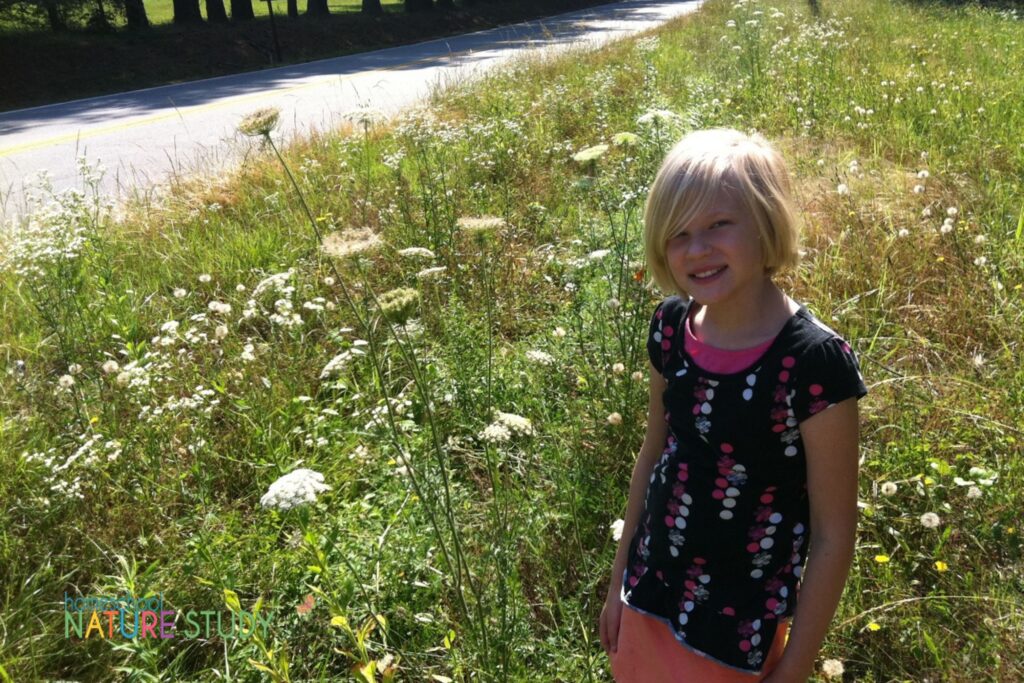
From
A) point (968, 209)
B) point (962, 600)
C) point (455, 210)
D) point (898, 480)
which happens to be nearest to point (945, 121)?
point (968, 209)

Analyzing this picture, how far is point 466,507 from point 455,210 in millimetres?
2576

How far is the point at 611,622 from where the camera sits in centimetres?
178

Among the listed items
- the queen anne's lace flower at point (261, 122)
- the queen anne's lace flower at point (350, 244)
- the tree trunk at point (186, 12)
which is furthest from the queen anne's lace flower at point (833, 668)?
the tree trunk at point (186, 12)

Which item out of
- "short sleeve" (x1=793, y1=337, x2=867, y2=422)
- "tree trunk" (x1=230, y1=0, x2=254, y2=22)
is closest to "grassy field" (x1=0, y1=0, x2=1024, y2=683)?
"short sleeve" (x1=793, y1=337, x2=867, y2=422)

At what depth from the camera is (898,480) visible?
8.55ft

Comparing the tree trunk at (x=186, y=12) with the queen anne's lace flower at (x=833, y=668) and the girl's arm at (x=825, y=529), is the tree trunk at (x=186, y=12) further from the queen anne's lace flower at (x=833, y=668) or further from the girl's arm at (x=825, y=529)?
the girl's arm at (x=825, y=529)

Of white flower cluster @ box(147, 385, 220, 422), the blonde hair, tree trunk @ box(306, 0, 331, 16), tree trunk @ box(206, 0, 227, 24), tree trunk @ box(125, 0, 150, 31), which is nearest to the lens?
the blonde hair

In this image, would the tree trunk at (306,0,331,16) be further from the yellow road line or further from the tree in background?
the yellow road line

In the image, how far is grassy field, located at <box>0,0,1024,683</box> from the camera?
223 centimetres

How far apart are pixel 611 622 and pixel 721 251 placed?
2.88 feet

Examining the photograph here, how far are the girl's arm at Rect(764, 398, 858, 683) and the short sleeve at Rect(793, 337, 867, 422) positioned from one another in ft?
0.07

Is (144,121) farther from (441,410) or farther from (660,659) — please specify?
(660,659)

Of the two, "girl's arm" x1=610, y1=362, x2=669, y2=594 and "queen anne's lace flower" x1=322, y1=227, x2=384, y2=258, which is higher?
"queen anne's lace flower" x1=322, y1=227, x2=384, y2=258

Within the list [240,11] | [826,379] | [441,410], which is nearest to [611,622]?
[826,379]
